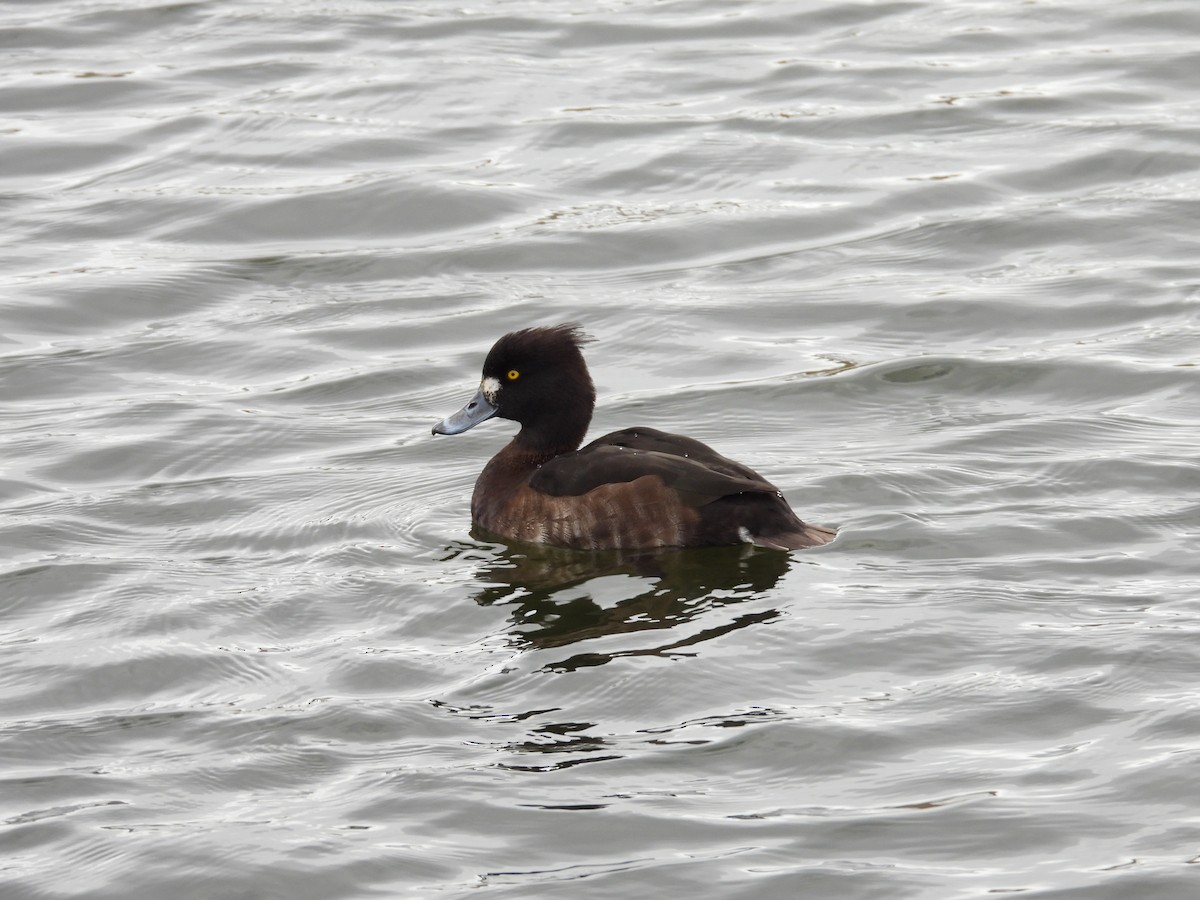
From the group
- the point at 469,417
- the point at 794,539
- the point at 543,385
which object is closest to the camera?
the point at 794,539

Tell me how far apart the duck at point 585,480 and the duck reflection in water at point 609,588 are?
64 mm

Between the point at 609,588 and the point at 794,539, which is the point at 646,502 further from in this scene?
the point at 794,539

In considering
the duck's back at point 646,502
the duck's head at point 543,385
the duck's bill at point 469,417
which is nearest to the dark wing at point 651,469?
the duck's back at point 646,502

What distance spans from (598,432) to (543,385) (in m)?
0.96

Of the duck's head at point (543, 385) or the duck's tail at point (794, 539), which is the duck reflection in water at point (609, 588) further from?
the duck's head at point (543, 385)

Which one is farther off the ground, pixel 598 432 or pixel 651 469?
pixel 651 469

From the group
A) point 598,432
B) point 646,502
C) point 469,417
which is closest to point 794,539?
point 646,502

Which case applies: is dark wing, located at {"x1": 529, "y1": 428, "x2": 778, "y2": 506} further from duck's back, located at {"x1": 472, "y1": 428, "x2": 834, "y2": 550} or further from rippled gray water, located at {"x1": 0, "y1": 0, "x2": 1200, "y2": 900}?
rippled gray water, located at {"x1": 0, "y1": 0, "x2": 1200, "y2": 900}

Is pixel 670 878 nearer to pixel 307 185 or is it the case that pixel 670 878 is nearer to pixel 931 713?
pixel 931 713

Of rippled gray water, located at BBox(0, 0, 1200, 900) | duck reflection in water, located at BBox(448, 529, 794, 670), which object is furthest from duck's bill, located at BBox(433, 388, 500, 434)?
duck reflection in water, located at BBox(448, 529, 794, 670)

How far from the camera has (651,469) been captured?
805 cm

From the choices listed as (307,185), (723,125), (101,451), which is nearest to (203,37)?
(307,185)

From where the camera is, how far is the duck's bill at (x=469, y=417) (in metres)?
8.83

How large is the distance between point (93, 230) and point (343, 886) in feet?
25.9
